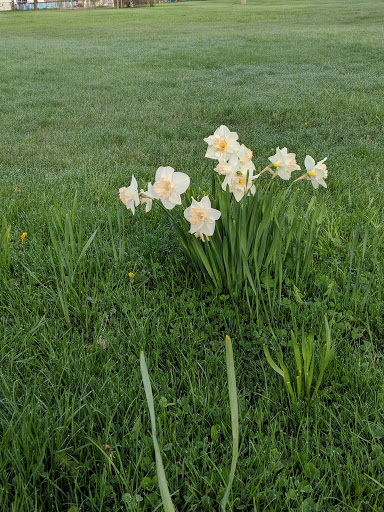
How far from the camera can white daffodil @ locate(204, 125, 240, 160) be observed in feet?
5.85

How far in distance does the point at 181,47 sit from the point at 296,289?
1262cm

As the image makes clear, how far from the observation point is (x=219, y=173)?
5.90 ft

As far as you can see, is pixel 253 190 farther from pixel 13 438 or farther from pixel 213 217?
pixel 13 438

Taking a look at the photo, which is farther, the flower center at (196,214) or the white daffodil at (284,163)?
the white daffodil at (284,163)

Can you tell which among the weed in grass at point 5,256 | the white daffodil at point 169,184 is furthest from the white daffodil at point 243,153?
the weed in grass at point 5,256

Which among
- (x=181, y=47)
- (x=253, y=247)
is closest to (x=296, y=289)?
(x=253, y=247)

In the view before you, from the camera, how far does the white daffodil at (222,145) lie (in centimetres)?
178

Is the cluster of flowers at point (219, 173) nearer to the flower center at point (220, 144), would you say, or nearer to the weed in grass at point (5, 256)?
the flower center at point (220, 144)

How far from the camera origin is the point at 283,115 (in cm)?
541

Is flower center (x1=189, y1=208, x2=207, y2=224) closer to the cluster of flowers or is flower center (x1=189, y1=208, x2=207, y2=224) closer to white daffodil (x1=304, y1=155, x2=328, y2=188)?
the cluster of flowers

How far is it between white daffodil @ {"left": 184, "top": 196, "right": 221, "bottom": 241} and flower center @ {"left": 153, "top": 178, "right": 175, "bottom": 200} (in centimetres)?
11

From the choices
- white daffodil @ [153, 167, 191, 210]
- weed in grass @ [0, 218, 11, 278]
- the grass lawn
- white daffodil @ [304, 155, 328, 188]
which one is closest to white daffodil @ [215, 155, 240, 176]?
white daffodil @ [153, 167, 191, 210]

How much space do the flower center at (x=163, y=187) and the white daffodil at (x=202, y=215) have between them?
112 mm

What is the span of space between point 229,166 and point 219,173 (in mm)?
69
